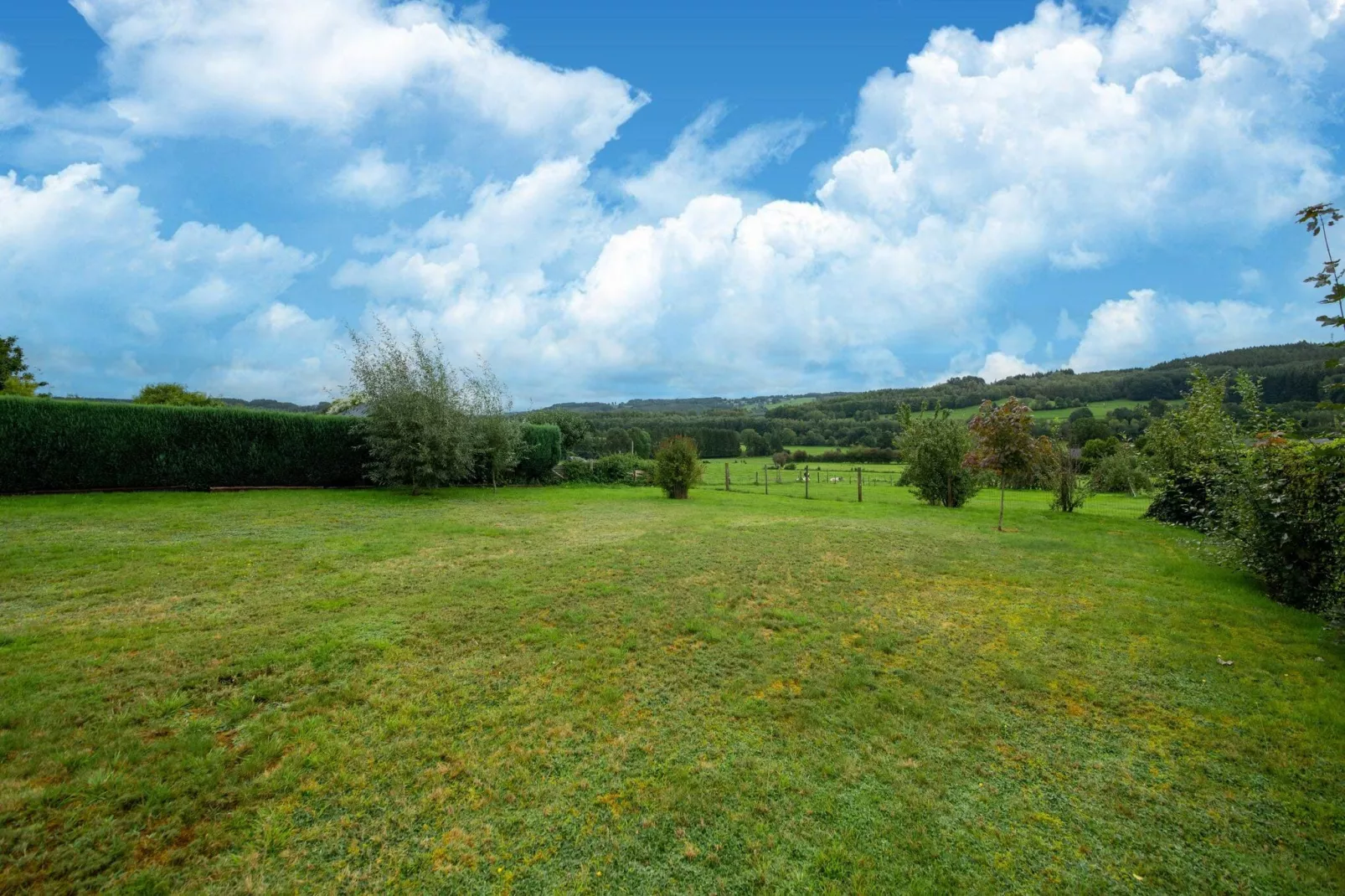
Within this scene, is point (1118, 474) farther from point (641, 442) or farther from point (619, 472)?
point (641, 442)

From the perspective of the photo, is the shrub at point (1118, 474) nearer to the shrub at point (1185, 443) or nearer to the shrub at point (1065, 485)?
the shrub at point (1065, 485)

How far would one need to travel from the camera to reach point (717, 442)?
56719mm

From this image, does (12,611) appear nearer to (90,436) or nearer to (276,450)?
(90,436)

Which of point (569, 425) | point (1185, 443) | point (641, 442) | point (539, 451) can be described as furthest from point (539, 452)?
point (1185, 443)

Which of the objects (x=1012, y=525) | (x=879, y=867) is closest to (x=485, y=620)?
(x=879, y=867)

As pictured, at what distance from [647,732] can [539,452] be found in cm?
2190

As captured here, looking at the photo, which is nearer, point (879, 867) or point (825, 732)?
point (879, 867)

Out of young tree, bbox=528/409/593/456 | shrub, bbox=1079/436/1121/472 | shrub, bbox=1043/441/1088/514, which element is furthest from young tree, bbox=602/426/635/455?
shrub, bbox=1079/436/1121/472

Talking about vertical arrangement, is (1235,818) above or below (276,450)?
below

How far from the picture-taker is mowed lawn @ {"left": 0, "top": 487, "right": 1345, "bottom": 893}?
102 inches

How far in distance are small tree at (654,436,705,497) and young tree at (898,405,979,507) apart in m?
8.42

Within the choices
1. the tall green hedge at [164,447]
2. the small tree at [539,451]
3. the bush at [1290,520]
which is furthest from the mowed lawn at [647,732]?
the small tree at [539,451]

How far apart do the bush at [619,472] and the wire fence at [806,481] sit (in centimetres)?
344

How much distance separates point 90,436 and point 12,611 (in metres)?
12.1
